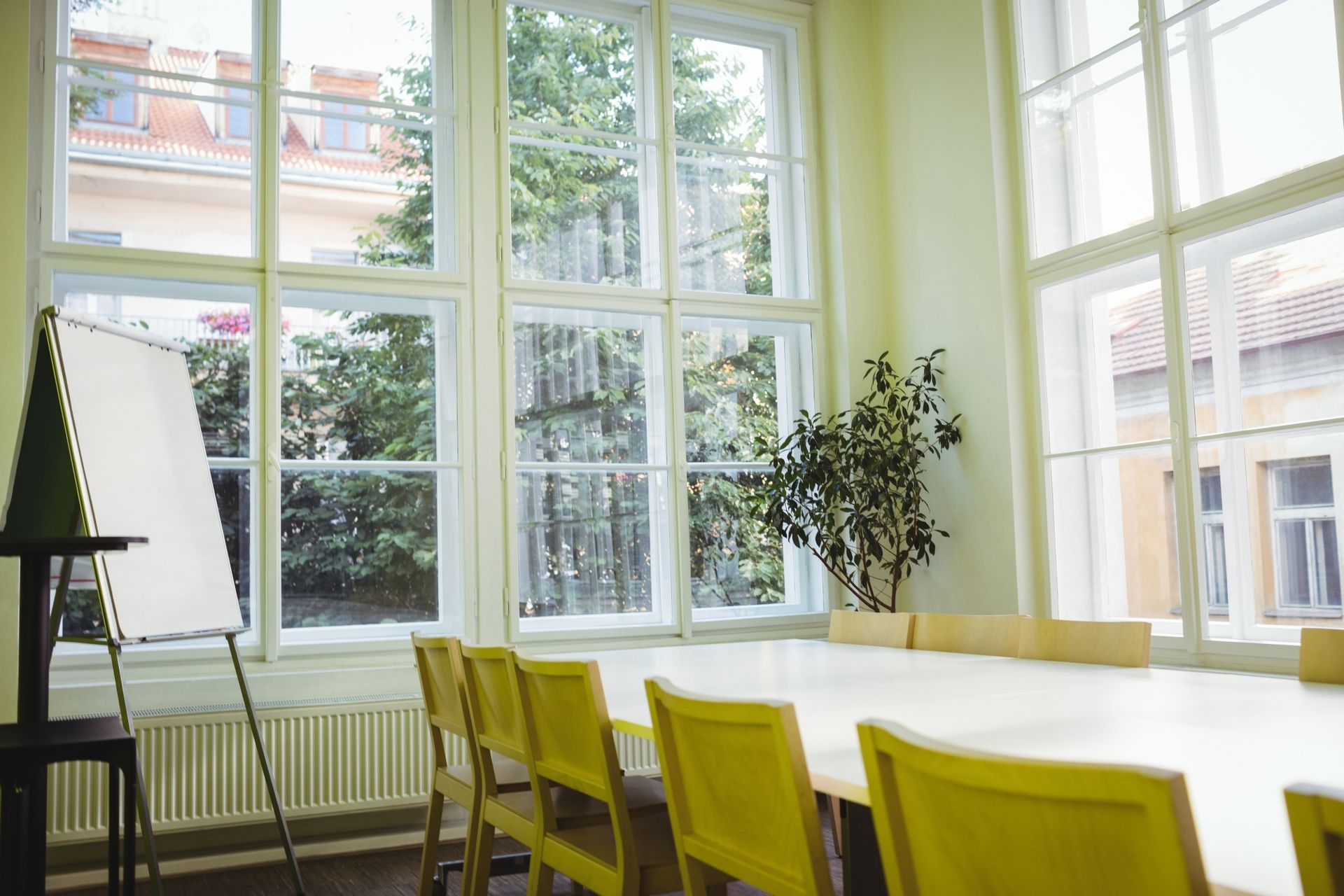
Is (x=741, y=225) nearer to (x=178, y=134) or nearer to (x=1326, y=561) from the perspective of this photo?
(x=178, y=134)

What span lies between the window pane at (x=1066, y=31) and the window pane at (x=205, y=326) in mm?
3920

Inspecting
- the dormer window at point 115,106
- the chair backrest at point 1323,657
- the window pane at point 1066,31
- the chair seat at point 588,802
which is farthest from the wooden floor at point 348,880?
the window pane at point 1066,31

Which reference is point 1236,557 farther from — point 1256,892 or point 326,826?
point 326,826

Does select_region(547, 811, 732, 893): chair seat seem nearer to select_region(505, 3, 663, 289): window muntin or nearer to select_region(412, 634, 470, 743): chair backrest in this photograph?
select_region(412, 634, 470, 743): chair backrest

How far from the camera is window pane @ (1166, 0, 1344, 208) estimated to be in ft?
13.0

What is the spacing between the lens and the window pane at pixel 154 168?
4.72 meters

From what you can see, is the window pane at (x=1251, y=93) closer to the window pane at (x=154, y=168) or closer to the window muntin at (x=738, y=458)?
the window muntin at (x=738, y=458)

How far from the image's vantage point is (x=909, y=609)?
5.91 meters

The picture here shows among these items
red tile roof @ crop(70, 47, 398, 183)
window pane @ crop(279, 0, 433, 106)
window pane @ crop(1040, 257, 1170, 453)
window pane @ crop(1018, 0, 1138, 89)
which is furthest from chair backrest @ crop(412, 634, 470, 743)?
window pane @ crop(1018, 0, 1138, 89)

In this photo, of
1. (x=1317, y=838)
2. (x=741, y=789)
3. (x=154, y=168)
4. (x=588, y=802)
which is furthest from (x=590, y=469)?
(x=1317, y=838)

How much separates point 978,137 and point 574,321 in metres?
2.23

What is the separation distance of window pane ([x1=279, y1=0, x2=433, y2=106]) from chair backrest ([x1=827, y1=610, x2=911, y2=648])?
127 inches

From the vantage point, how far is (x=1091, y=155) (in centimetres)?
501

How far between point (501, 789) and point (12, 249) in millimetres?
3105
